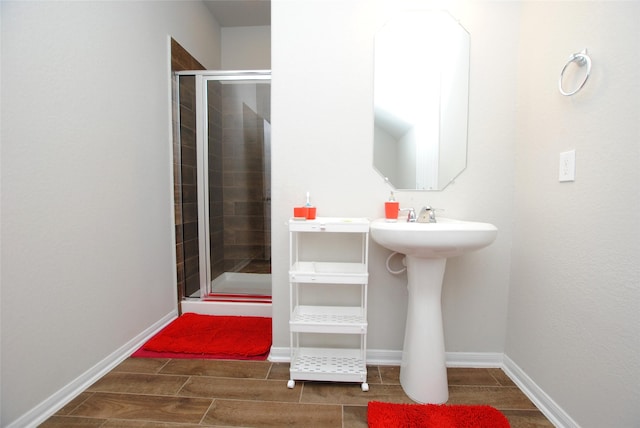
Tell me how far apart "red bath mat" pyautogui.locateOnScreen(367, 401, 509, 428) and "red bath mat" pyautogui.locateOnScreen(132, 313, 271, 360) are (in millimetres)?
712

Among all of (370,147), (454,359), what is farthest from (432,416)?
(370,147)

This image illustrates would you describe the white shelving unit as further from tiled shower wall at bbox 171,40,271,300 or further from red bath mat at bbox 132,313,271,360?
tiled shower wall at bbox 171,40,271,300

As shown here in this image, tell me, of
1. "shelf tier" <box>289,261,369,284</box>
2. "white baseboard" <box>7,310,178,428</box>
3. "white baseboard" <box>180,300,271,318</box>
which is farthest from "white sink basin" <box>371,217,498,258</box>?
"white baseboard" <box>7,310,178,428</box>

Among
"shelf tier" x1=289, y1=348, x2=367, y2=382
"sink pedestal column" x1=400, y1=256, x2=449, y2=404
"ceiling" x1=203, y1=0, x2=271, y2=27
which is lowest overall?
"shelf tier" x1=289, y1=348, x2=367, y2=382

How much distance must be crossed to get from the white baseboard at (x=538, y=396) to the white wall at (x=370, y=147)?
0.36ft

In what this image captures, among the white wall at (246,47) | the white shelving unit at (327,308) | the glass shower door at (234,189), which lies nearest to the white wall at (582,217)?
the white shelving unit at (327,308)

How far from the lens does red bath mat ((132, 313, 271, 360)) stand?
1613 millimetres

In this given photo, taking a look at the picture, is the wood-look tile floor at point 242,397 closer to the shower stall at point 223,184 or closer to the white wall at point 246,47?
the shower stall at point 223,184

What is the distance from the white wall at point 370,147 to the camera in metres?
1.46

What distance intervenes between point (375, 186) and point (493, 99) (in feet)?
2.45

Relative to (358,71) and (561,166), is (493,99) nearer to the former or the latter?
(561,166)

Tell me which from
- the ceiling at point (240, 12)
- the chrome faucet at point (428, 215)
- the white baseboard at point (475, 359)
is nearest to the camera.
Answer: the chrome faucet at point (428, 215)

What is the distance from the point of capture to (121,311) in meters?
1.55

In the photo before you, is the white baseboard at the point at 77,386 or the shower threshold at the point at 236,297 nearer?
the white baseboard at the point at 77,386
